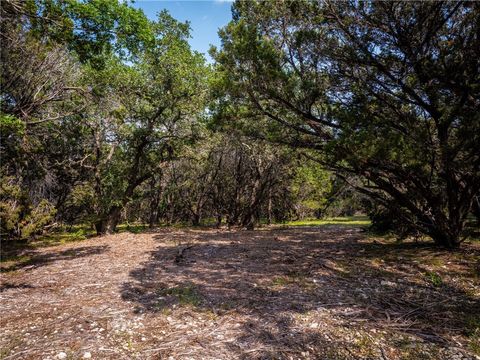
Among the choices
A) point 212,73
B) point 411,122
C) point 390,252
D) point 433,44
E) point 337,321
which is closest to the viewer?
point 337,321

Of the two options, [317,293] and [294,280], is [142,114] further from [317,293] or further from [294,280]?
[317,293]

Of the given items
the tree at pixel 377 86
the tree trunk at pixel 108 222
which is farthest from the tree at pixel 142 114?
the tree at pixel 377 86

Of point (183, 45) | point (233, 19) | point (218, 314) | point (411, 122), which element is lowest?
point (218, 314)

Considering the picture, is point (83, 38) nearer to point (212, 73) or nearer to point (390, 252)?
point (212, 73)

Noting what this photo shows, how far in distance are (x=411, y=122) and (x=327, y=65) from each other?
102 inches

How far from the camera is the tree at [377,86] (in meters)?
6.66

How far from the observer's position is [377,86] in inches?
309

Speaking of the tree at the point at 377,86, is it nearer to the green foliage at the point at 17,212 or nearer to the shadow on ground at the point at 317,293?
the shadow on ground at the point at 317,293

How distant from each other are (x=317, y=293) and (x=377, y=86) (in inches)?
217

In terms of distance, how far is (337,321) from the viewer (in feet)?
14.9

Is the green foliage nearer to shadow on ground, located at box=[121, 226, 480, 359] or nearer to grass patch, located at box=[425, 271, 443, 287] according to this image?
shadow on ground, located at box=[121, 226, 480, 359]

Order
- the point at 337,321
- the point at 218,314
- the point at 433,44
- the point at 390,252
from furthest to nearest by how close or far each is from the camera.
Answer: the point at 390,252
the point at 433,44
the point at 218,314
the point at 337,321

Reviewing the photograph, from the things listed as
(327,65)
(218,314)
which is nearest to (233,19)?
(327,65)

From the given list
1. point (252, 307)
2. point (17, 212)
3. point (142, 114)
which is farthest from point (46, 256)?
point (252, 307)
